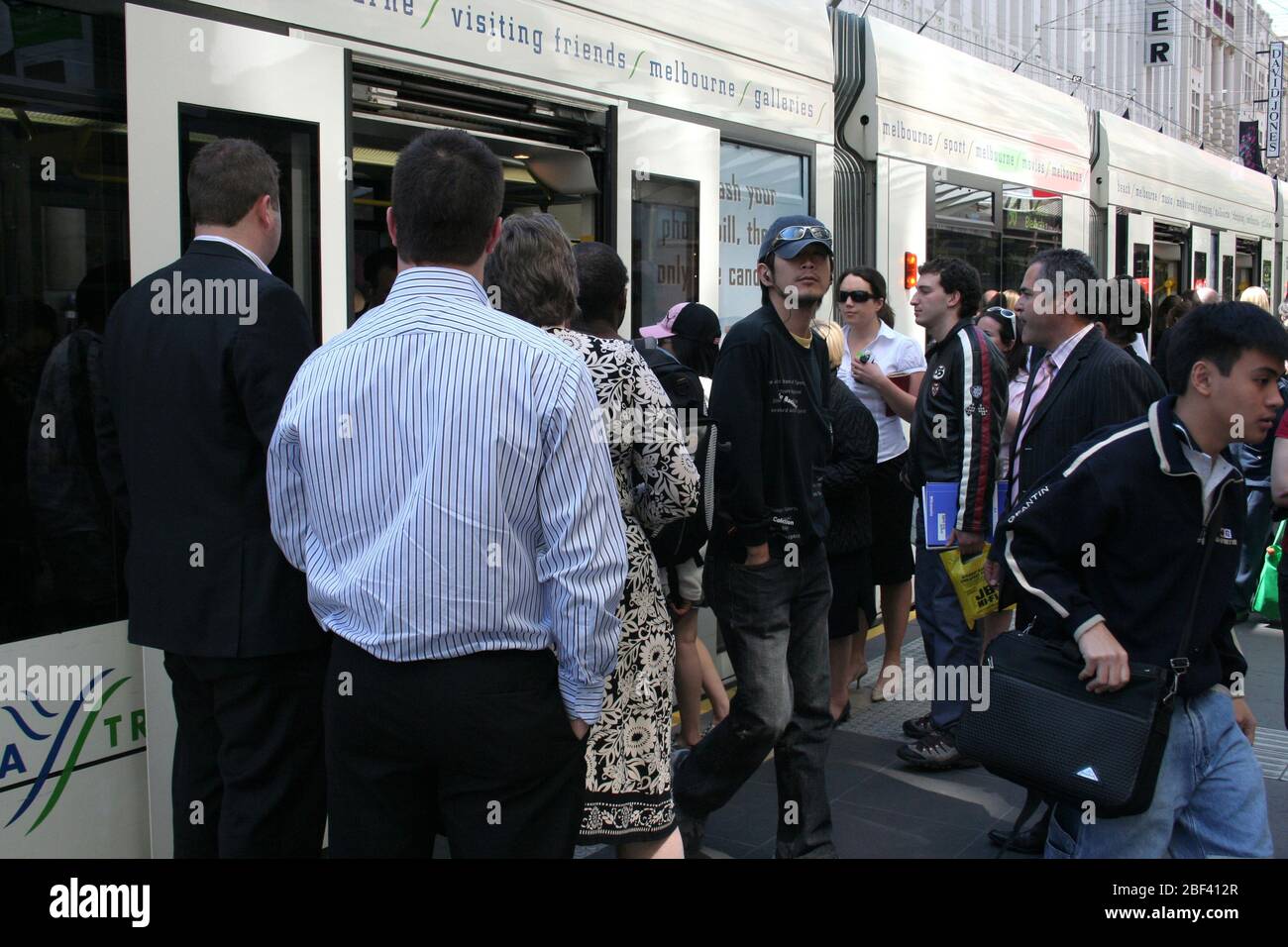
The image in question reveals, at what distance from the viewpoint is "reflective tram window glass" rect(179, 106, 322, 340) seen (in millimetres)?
3584

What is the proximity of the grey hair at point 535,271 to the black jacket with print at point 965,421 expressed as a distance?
230 cm

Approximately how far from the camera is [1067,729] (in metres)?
2.87

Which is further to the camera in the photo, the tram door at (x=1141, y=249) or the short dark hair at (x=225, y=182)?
the tram door at (x=1141, y=249)

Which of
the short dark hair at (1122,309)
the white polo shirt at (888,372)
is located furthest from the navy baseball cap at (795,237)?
the white polo shirt at (888,372)

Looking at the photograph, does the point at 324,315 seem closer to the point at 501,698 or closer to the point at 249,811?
the point at 249,811

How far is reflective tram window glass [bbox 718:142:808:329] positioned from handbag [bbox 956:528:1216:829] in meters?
2.84

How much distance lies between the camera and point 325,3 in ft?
12.3

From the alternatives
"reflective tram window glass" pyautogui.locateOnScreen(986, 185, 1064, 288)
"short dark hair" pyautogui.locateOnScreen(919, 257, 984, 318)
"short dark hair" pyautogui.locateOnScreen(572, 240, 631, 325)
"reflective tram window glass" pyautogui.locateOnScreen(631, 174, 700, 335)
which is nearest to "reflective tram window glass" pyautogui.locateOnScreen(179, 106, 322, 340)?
"short dark hair" pyautogui.locateOnScreen(572, 240, 631, 325)

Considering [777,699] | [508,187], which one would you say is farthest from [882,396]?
[777,699]

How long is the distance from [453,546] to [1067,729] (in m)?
1.51

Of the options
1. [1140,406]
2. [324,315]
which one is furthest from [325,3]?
[1140,406]

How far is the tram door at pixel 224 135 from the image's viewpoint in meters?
3.29

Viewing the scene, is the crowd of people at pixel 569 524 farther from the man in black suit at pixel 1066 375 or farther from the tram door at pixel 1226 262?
the tram door at pixel 1226 262

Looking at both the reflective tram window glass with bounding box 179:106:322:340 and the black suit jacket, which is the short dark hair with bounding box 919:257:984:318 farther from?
the reflective tram window glass with bounding box 179:106:322:340
